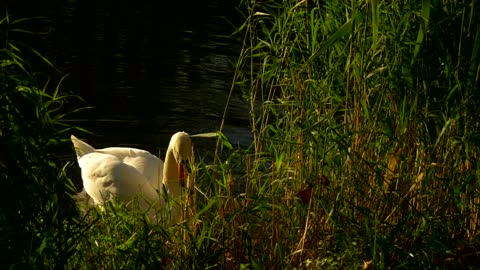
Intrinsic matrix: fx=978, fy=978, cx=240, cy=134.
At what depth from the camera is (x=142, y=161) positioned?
24.9ft

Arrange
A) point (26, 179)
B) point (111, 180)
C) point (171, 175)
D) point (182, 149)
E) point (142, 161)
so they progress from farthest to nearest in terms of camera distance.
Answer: point (142, 161)
point (111, 180)
point (171, 175)
point (182, 149)
point (26, 179)

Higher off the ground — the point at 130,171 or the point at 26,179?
the point at 26,179

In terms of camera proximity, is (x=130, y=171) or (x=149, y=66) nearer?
(x=130, y=171)

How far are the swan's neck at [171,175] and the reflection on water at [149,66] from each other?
1362 millimetres

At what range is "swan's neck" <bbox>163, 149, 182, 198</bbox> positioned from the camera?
23.4ft

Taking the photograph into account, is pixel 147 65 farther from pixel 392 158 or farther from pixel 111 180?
pixel 392 158

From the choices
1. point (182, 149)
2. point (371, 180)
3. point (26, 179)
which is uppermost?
point (26, 179)

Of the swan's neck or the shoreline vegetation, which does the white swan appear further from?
A: the shoreline vegetation

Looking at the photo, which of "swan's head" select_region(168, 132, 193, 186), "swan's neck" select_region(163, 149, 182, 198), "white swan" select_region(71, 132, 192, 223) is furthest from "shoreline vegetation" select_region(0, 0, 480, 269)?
"swan's neck" select_region(163, 149, 182, 198)

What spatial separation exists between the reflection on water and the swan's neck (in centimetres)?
136

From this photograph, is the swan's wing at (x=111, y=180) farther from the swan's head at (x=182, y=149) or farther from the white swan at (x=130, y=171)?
the swan's head at (x=182, y=149)

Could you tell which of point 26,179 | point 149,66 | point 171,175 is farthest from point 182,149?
point 149,66

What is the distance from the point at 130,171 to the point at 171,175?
1.16 ft

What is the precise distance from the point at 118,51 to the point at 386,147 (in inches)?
299
